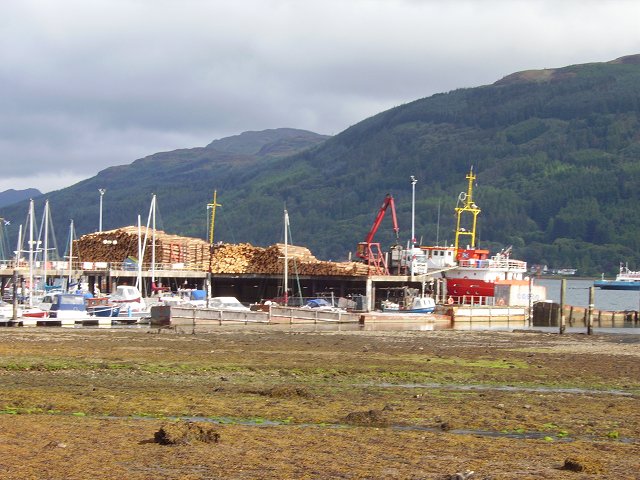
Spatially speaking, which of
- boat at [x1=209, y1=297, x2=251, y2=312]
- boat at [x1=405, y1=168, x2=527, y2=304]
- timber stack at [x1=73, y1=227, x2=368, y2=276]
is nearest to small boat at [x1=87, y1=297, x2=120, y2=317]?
boat at [x1=209, y1=297, x2=251, y2=312]

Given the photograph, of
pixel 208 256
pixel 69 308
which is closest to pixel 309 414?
pixel 69 308

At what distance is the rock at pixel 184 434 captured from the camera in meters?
21.6

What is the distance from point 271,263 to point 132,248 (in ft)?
68.1

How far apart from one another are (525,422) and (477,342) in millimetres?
35024

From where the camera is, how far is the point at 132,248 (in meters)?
122

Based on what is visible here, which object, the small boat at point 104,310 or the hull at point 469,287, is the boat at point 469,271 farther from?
the small boat at point 104,310

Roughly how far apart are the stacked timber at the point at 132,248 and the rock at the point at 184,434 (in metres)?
97.7

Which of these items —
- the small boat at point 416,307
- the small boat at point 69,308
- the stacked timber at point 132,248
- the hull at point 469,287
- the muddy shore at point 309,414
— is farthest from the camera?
the stacked timber at point 132,248

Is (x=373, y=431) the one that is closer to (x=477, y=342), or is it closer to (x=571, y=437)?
(x=571, y=437)

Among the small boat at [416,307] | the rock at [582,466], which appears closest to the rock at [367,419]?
the rock at [582,466]

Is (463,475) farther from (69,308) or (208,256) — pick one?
(208,256)

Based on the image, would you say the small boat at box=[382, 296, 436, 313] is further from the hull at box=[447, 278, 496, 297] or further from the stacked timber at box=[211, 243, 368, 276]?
the hull at box=[447, 278, 496, 297]

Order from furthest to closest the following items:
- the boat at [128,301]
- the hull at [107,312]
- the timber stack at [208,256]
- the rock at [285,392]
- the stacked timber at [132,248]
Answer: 1. the stacked timber at [132,248]
2. the timber stack at [208,256]
3. the boat at [128,301]
4. the hull at [107,312]
5. the rock at [285,392]

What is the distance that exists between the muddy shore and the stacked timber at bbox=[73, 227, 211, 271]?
243 feet
